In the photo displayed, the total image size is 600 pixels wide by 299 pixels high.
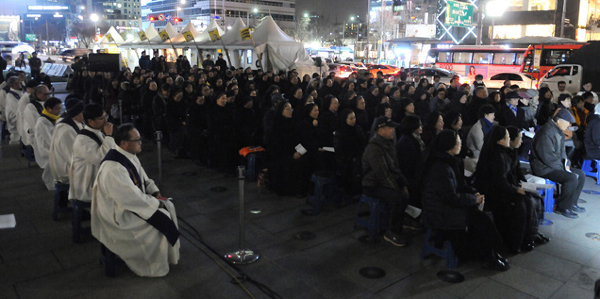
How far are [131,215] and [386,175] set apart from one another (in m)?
2.97

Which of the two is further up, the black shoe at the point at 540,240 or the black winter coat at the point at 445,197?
the black winter coat at the point at 445,197

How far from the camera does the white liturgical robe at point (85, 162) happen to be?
559 centimetres

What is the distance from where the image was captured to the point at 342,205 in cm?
→ 729

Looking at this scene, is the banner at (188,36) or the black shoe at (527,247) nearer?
the black shoe at (527,247)

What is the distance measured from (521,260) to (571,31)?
4325cm

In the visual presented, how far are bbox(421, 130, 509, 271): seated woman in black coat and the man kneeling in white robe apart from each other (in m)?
2.81

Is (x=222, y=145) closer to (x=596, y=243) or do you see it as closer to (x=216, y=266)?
(x=216, y=266)

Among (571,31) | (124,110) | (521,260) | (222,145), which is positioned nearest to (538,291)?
(521,260)

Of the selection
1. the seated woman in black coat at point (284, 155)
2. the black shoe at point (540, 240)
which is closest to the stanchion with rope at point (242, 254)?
the seated woman in black coat at point (284, 155)

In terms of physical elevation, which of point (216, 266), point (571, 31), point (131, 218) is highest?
point (571, 31)

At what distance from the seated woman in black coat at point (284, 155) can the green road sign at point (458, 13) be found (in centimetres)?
2630

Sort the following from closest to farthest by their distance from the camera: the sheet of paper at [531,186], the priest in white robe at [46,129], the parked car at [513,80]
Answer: the sheet of paper at [531,186] → the priest in white robe at [46,129] → the parked car at [513,80]

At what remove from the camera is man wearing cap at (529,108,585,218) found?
22.5ft

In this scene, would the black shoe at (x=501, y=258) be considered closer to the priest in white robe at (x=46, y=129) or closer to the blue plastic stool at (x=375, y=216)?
the blue plastic stool at (x=375, y=216)
